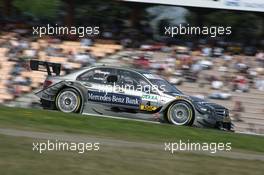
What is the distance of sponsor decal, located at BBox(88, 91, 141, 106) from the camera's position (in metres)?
14.8

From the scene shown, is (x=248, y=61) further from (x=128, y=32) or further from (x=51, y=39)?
(x=51, y=39)

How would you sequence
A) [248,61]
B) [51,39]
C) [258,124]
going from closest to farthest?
[258,124] < [248,61] < [51,39]

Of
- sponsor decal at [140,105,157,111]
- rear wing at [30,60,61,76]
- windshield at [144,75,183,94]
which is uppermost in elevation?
rear wing at [30,60,61,76]

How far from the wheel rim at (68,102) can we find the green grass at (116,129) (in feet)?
5.18

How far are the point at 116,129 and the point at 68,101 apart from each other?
132 inches

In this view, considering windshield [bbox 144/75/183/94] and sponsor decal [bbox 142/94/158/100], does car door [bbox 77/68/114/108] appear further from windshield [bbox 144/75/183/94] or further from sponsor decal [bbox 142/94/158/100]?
windshield [bbox 144/75/183/94]

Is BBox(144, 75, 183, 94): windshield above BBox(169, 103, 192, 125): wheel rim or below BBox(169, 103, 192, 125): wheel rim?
above

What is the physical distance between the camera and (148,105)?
14.7 m

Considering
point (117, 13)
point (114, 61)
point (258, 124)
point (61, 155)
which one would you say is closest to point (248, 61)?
point (258, 124)

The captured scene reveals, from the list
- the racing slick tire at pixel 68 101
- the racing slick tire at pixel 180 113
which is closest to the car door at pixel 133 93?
the racing slick tire at pixel 180 113

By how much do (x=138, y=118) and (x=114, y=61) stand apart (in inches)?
280

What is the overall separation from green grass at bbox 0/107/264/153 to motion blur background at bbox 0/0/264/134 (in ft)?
17.4

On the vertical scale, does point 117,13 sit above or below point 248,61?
above

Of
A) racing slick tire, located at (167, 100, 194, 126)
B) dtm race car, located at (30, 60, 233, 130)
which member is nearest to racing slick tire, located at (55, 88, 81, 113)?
dtm race car, located at (30, 60, 233, 130)
